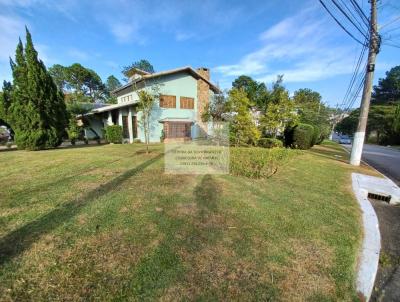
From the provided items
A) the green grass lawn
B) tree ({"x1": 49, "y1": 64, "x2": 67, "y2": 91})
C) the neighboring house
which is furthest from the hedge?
tree ({"x1": 49, "y1": 64, "x2": 67, "y2": 91})

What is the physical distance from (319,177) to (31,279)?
7.66 meters

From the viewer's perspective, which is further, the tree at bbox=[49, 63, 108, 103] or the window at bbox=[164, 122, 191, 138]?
the tree at bbox=[49, 63, 108, 103]

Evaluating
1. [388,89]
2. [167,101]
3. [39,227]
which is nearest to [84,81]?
[167,101]

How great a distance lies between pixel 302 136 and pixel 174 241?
Answer: 1374 centimetres

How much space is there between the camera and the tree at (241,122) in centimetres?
1223

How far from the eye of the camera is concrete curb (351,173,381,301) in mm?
2423

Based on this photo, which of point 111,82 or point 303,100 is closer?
point 303,100

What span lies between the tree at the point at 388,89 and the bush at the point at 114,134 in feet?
164

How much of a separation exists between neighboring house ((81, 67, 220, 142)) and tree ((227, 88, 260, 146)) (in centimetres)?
617

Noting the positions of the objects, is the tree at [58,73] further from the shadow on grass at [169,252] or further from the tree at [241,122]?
the shadow on grass at [169,252]

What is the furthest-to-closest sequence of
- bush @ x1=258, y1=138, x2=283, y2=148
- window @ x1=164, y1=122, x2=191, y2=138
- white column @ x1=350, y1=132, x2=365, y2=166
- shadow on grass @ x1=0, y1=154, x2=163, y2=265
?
window @ x1=164, y1=122, x2=191, y2=138 < bush @ x1=258, y1=138, x2=283, y2=148 < white column @ x1=350, y1=132, x2=365, y2=166 < shadow on grass @ x1=0, y1=154, x2=163, y2=265

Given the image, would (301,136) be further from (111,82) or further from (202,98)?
(111,82)

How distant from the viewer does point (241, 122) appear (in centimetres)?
1230

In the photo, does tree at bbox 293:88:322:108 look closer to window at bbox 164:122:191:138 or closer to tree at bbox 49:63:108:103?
window at bbox 164:122:191:138
